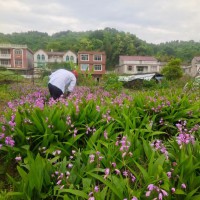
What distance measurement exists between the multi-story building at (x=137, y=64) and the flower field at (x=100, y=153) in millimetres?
A: 53969

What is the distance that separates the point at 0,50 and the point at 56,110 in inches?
2199

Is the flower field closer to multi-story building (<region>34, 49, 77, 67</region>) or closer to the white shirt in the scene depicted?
the white shirt

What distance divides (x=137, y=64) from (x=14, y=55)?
2727cm

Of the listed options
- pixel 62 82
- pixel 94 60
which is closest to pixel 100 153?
pixel 62 82

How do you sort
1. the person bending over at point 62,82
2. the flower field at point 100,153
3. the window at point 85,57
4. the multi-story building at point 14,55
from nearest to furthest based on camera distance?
the flower field at point 100,153 < the person bending over at point 62,82 < the window at point 85,57 < the multi-story building at point 14,55

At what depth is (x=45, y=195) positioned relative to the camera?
245 centimetres

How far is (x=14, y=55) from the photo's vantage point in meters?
54.7

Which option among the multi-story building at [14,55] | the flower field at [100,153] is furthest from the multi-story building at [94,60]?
the flower field at [100,153]

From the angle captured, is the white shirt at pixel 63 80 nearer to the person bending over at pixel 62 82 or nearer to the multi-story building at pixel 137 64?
the person bending over at pixel 62 82

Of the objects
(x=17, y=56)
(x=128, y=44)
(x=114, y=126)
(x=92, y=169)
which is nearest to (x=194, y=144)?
(x=92, y=169)

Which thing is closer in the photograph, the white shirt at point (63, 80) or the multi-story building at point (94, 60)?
the white shirt at point (63, 80)

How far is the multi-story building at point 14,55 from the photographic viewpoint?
5425cm

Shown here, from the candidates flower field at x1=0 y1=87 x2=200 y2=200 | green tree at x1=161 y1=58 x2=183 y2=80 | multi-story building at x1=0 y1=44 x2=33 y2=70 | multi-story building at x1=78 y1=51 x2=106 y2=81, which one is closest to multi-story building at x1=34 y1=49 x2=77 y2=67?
multi-story building at x1=0 y1=44 x2=33 y2=70

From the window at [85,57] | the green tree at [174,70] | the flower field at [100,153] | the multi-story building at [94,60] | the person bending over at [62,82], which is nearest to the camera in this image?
the flower field at [100,153]
